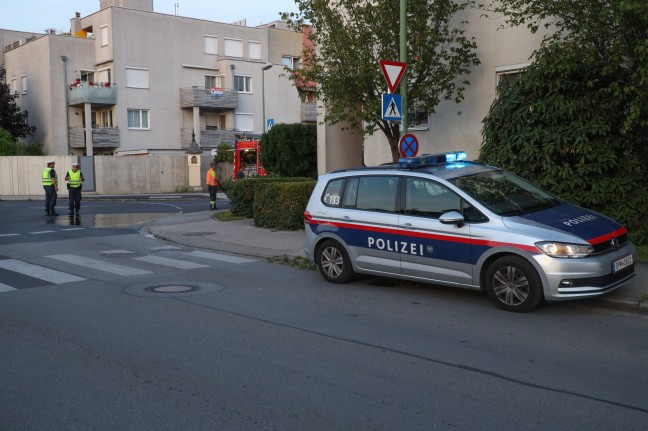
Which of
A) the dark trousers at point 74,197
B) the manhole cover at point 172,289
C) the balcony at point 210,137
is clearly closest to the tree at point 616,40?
the manhole cover at point 172,289

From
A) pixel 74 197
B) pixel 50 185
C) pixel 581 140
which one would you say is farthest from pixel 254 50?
pixel 581 140

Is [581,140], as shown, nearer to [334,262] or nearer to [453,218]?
[453,218]

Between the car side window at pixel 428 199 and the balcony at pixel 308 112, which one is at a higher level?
the balcony at pixel 308 112

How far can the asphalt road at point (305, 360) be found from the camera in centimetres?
450

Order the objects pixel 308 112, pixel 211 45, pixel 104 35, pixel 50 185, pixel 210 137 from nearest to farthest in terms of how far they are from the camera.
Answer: pixel 50 185 < pixel 104 35 < pixel 210 137 < pixel 211 45 < pixel 308 112

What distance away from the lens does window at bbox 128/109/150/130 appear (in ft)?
152

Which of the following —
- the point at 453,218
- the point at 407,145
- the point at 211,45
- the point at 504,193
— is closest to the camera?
the point at 453,218

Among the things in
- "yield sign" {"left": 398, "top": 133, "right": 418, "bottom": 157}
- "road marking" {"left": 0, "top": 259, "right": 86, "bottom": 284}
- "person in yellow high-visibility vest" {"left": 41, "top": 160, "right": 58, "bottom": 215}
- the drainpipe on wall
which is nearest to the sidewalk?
"yield sign" {"left": 398, "top": 133, "right": 418, "bottom": 157}

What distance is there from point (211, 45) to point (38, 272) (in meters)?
41.7

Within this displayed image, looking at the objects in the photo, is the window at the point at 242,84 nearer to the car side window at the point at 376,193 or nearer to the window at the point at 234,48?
the window at the point at 234,48

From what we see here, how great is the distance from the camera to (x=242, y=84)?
50.2m

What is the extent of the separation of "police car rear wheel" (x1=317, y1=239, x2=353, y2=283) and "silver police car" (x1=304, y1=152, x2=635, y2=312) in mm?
14

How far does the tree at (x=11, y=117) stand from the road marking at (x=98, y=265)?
36.8 m

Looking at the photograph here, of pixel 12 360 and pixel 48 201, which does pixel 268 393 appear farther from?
pixel 48 201
